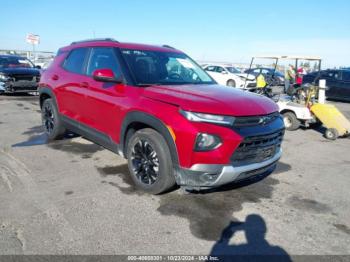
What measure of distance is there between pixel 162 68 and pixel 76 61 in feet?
5.47

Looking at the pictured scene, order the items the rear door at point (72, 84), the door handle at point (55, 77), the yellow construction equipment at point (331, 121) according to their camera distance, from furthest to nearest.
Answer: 1. the yellow construction equipment at point (331, 121)
2. the door handle at point (55, 77)
3. the rear door at point (72, 84)

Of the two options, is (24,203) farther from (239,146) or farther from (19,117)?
(19,117)

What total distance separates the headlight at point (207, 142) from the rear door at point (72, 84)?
7.86 ft

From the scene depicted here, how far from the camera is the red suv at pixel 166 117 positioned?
11.0 feet

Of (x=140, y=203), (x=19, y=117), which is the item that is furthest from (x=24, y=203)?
(x=19, y=117)

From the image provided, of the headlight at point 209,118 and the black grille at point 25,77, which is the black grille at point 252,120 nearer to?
the headlight at point 209,118

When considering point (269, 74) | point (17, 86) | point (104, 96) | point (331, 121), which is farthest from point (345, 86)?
point (17, 86)

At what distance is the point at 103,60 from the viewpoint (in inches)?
186

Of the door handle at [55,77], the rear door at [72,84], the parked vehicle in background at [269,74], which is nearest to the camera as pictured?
the rear door at [72,84]

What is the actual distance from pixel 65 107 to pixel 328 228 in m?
4.44

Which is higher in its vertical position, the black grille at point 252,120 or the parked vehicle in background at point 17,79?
the parked vehicle in background at point 17,79

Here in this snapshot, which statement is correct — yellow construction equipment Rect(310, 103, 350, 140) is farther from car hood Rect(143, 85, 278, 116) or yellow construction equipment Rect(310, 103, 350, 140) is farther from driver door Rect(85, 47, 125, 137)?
driver door Rect(85, 47, 125, 137)

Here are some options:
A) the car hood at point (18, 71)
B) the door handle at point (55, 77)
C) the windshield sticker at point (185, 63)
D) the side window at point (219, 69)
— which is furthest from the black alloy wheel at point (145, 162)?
the side window at point (219, 69)

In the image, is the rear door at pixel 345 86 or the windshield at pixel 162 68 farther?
the rear door at pixel 345 86
